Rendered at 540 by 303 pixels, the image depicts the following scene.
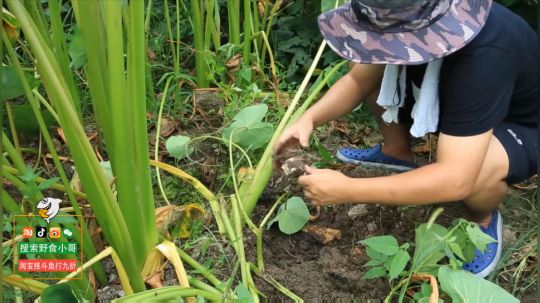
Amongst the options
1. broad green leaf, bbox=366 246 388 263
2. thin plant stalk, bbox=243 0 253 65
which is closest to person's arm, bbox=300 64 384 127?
broad green leaf, bbox=366 246 388 263

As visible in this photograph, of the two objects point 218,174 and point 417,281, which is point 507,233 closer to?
point 417,281

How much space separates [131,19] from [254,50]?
3.64 feet

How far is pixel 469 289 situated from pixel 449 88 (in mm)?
357

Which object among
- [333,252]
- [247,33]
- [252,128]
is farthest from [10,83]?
[247,33]

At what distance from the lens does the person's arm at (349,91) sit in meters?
1.41

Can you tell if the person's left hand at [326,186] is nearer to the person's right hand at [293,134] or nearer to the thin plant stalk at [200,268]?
the person's right hand at [293,134]

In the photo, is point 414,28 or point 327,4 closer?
point 414,28

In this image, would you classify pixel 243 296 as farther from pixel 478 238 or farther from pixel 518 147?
pixel 518 147

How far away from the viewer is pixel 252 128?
1.44 m

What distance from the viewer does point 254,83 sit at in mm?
1894

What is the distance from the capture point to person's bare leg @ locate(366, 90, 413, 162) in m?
1.57

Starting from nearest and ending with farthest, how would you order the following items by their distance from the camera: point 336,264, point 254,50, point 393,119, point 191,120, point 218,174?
point 336,264 < point 393,119 < point 218,174 < point 191,120 < point 254,50

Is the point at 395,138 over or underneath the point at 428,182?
underneath

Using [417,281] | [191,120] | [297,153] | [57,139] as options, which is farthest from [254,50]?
[417,281]
